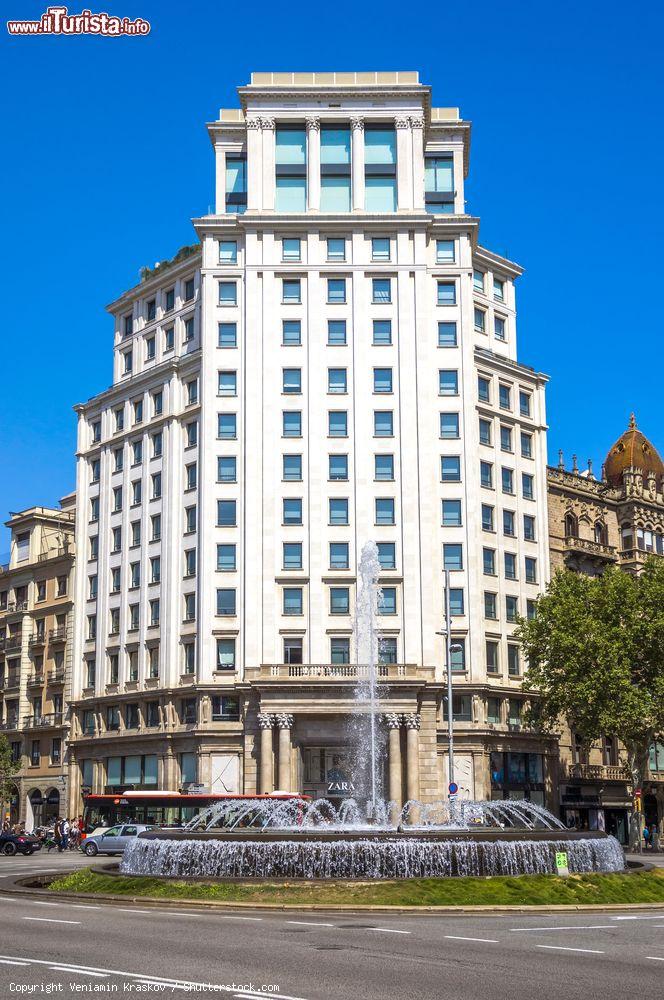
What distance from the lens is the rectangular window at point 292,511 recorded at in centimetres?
7031

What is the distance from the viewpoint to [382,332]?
73.2 metres

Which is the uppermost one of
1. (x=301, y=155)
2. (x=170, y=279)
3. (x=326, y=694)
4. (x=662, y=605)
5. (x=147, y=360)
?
(x=301, y=155)

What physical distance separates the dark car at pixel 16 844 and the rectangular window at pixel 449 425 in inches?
1305

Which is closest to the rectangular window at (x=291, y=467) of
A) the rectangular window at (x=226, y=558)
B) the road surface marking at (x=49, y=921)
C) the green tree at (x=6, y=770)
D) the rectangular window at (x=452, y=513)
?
the rectangular window at (x=226, y=558)

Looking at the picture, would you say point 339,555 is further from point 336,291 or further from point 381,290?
point 381,290

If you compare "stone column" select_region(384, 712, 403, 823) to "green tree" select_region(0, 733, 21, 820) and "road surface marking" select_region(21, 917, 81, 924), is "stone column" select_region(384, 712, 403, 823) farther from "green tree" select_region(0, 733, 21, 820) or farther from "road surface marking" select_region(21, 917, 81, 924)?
"road surface marking" select_region(21, 917, 81, 924)

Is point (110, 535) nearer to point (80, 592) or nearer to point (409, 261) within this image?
point (80, 592)

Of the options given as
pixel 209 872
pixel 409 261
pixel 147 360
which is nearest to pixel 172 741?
pixel 147 360

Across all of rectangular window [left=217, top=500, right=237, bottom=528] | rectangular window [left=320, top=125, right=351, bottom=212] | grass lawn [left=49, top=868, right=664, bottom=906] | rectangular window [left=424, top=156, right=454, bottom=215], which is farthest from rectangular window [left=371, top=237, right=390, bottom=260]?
grass lawn [left=49, top=868, right=664, bottom=906]

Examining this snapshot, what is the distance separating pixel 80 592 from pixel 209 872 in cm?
5697

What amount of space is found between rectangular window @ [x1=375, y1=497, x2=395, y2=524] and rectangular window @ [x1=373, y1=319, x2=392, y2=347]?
9.73 meters

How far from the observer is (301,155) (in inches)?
2985

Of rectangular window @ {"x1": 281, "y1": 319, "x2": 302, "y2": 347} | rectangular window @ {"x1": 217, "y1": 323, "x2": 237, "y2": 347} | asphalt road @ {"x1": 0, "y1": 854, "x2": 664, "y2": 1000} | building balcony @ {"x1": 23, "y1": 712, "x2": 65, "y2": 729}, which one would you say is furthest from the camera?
building balcony @ {"x1": 23, "y1": 712, "x2": 65, "y2": 729}

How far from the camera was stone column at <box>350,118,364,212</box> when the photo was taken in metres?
74.6
